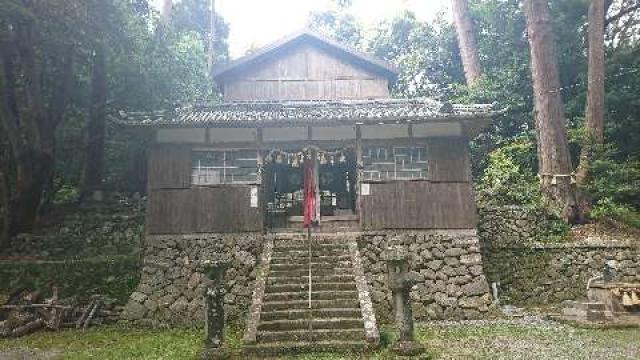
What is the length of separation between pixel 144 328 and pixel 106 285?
2.41 m

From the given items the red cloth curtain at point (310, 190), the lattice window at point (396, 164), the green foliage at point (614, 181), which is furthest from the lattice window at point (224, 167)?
the green foliage at point (614, 181)

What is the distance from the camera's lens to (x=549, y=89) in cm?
1706

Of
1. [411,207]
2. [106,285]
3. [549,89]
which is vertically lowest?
[106,285]

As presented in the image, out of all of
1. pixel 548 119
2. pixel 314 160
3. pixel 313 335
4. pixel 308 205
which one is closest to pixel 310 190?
pixel 308 205

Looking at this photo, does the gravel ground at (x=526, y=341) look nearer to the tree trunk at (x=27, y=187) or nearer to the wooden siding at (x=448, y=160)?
the wooden siding at (x=448, y=160)

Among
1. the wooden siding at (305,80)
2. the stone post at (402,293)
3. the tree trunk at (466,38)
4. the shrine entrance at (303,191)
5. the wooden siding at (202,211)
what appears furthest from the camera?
the tree trunk at (466,38)

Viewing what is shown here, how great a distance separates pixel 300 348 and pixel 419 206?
20.4 feet

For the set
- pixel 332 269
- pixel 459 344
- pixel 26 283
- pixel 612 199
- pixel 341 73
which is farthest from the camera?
pixel 341 73

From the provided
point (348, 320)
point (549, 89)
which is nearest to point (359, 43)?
point (549, 89)

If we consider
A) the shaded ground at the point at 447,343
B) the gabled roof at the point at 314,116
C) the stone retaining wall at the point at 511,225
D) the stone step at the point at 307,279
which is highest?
the gabled roof at the point at 314,116

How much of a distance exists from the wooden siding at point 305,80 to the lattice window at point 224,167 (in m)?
6.12

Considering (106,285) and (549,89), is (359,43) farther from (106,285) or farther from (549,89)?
(106,285)

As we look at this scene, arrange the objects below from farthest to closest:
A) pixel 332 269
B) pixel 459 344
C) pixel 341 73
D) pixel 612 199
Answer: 1. pixel 341 73
2. pixel 612 199
3. pixel 332 269
4. pixel 459 344

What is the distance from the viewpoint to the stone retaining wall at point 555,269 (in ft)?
48.8
